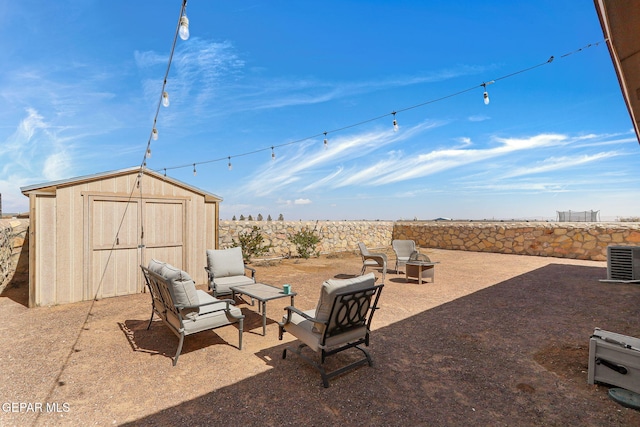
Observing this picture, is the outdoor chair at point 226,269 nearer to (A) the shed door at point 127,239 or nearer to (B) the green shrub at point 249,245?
(A) the shed door at point 127,239

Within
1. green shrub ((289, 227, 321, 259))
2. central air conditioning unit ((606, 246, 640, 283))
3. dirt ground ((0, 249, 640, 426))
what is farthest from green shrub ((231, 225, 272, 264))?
central air conditioning unit ((606, 246, 640, 283))

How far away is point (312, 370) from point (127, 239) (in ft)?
16.7

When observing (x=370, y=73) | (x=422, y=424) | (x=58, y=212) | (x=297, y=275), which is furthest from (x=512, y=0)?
(x=58, y=212)

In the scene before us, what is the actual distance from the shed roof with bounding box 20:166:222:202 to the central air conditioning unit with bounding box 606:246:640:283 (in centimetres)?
999

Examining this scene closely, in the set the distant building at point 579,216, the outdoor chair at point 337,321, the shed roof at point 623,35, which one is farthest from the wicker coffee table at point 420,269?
the distant building at point 579,216

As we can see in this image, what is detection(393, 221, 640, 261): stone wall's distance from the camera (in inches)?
404

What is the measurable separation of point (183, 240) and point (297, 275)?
3174 mm

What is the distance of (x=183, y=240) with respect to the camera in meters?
6.67

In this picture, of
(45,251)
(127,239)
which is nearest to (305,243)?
(127,239)

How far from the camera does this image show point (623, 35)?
1602mm

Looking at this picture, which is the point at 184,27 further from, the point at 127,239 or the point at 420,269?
the point at 420,269

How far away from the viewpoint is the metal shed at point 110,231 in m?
5.12

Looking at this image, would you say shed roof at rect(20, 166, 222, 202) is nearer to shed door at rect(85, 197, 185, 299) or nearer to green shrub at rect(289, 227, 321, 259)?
shed door at rect(85, 197, 185, 299)

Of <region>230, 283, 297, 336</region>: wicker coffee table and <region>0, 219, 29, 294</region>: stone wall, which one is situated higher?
<region>0, 219, 29, 294</region>: stone wall
